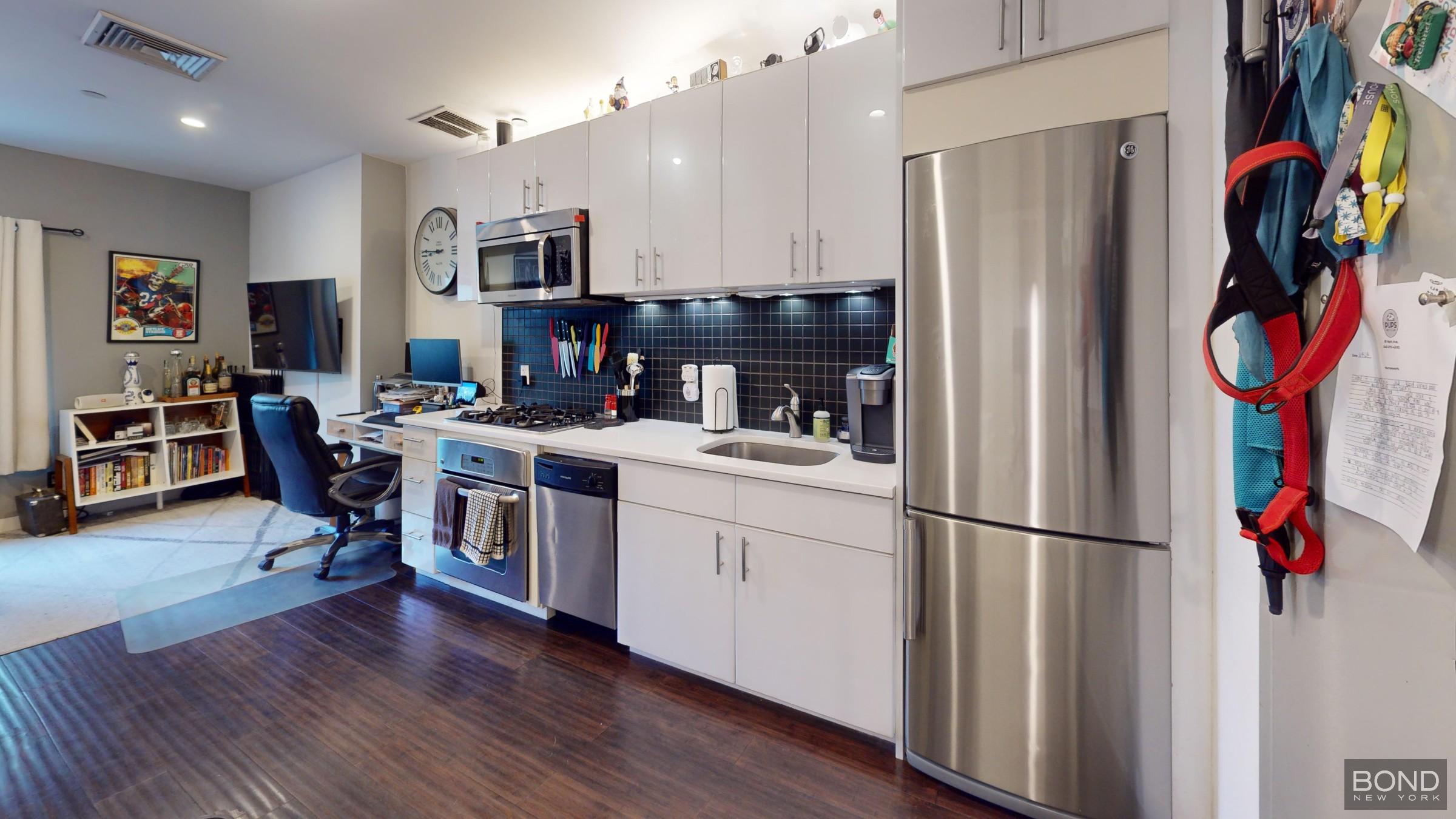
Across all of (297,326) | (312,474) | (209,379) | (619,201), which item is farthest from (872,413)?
(209,379)

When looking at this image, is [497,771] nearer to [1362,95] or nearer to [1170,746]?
[1170,746]

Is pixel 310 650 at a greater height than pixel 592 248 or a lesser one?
lesser

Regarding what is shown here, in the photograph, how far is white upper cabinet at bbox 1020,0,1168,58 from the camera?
1.38m

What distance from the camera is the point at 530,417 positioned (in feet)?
9.53

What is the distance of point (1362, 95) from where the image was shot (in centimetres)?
70

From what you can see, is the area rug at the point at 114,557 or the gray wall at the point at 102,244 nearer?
the area rug at the point at 114,557

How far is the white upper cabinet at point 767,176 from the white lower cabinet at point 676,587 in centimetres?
103

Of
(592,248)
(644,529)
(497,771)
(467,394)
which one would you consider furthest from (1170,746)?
(467,394)

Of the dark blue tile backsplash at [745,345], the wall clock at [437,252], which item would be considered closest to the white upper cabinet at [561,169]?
the dark blue tile backsplash at [745,345]

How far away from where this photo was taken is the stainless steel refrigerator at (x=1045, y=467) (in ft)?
4.57

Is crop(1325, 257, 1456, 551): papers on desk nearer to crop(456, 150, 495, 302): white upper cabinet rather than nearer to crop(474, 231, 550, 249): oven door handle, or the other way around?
crop(474, 231, 550, 249): oven door handle

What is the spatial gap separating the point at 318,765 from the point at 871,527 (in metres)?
1.90

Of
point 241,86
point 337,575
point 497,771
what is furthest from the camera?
point 337,575

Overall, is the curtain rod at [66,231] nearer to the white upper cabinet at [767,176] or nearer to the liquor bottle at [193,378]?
the liquor bottle at [193,378]
